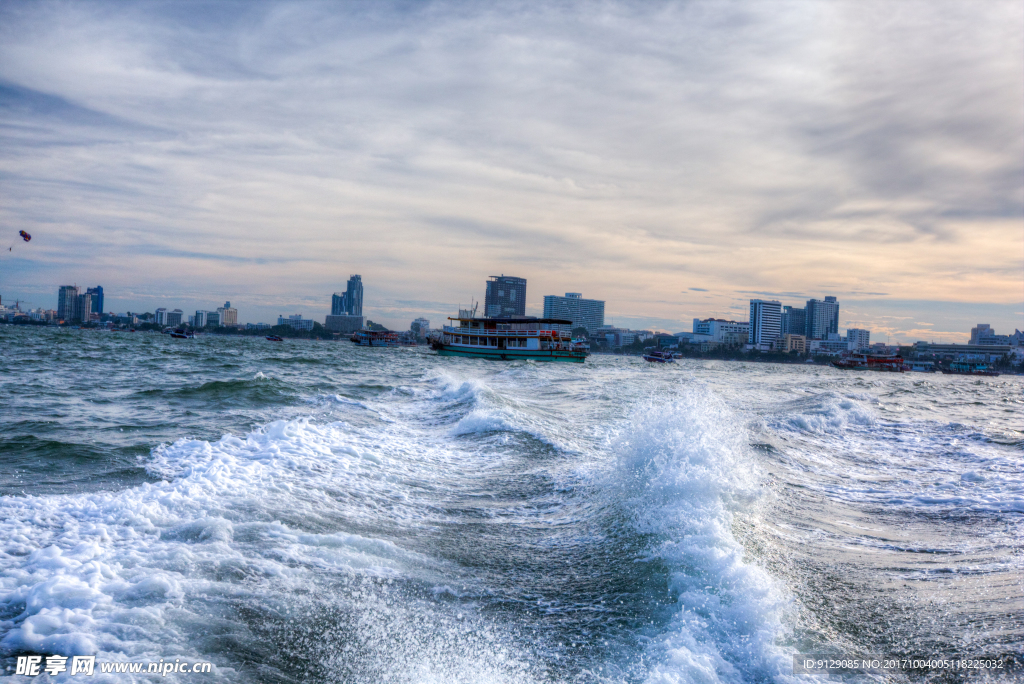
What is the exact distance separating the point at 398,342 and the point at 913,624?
10634 centimetres

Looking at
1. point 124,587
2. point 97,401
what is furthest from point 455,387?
point 124,587

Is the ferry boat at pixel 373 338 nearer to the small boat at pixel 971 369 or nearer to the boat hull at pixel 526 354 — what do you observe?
the boat hull at pixel 526 354

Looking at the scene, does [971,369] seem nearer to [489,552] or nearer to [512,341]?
[512,341]

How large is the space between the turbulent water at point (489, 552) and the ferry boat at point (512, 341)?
1791 inches

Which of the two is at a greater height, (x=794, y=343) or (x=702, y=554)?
(x=794, y=343)

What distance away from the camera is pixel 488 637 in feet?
11.7

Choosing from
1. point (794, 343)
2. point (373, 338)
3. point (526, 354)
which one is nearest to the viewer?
point (526, 354)

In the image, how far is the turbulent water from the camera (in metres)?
3.38

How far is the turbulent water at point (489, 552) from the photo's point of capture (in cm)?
338

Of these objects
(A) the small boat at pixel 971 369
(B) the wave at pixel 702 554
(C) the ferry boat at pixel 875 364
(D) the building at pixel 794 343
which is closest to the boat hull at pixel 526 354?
(B) the wave at pixel 702 554

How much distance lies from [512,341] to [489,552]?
170 feet

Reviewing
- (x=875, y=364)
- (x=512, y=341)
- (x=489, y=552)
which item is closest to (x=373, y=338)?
(x=512, y=341)

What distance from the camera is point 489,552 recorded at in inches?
200

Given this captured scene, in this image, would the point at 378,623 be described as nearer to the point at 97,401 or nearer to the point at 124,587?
the point at 124,587
